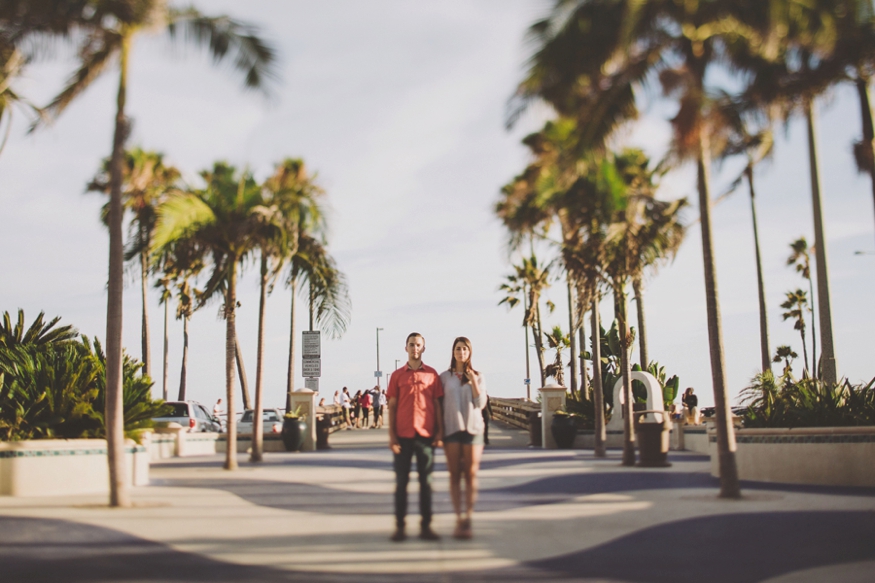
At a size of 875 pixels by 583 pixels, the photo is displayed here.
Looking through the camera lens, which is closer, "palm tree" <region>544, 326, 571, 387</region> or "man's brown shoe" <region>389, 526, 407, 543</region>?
"man's brown shoe" <region>389, 526, 407, 543</region>

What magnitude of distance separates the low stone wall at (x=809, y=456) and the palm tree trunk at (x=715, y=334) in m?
2.09

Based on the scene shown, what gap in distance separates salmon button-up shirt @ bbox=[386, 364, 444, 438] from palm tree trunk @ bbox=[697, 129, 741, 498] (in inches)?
195

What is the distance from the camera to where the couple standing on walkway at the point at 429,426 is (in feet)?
26.2

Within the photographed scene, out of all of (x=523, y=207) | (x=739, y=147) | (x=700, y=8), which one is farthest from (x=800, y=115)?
(x=523, y=207)

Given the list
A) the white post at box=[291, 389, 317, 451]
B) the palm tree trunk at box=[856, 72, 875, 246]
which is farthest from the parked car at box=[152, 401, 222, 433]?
the palm tree trunk at box=[856, 72, 875, 246]

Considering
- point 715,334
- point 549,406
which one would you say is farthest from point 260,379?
point 715,334

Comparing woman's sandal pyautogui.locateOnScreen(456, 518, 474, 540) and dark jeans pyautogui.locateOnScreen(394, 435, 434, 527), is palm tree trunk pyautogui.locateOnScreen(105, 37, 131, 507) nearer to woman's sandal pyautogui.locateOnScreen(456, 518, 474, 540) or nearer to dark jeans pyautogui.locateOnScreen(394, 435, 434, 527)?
dark jeans pyautogui.locateOnScreen(394, 435, 434, 527)

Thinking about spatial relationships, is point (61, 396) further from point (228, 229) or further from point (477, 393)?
point (477, 393)

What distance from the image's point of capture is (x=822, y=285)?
57.6 ft

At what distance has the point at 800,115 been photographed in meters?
12.4

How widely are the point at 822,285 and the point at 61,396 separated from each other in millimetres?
14308

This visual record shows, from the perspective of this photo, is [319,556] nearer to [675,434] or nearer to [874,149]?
[874,149]

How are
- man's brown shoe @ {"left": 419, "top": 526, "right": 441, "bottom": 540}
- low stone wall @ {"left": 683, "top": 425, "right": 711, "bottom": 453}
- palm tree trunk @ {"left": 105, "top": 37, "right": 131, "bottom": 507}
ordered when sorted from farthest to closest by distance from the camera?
low stone wall @ {"left": 683, "top": 425, "right": 711, "bottom": 453} → palm tree trunk @ {"left": 105, "top": 37, "right": 131, "bottom": 507} → man's brown shoe @ {"left": 419, "top": 526, "right": 441, "bottom": 540}

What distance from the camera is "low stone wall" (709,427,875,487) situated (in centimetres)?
1285
